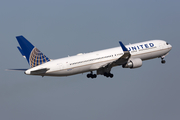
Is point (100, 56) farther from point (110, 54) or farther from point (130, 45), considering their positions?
point (130, 45)

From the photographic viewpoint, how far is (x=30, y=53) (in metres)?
59.2

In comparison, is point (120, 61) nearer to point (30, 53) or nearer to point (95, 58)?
point (95, 58)

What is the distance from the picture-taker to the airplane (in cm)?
5912

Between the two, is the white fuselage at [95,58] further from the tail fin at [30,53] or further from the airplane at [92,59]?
the tail fin at [30,53]

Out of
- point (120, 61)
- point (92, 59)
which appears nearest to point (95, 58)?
point (92, 59)

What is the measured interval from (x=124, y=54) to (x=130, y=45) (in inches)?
252

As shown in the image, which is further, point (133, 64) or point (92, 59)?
point (133, 64)

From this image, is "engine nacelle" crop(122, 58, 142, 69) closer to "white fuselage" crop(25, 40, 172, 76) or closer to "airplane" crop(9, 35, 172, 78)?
"airplane" crop(9, 35, 172, 78)

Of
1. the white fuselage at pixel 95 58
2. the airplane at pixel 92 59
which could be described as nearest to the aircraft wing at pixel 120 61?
the airplane at pixel 92 59

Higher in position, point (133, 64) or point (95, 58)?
point (95, 58)

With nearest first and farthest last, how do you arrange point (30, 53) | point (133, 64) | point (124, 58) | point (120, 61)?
point (30, 53) < point (124, 58) < point (120, 61) < point (133, 64)

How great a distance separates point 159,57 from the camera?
71.2 metres

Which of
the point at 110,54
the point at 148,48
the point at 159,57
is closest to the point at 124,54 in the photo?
the point at 110,54

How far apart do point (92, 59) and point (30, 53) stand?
33.5 feet
